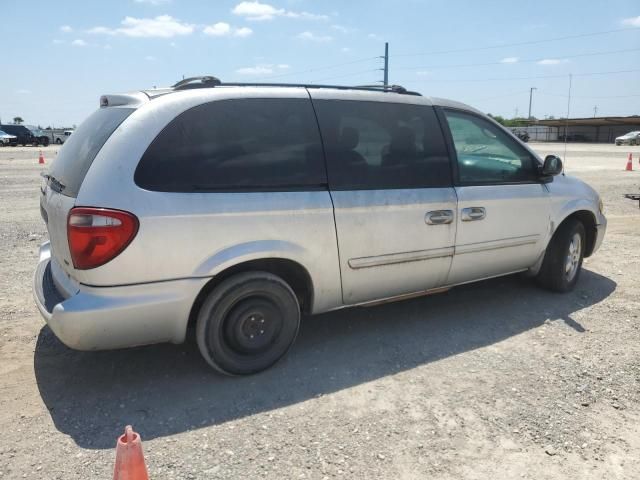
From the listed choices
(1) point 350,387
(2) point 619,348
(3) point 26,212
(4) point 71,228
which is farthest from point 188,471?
(3) point 26,212

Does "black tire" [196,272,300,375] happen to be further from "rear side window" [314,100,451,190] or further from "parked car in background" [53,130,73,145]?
"parked car in background" [53,130,73,145]

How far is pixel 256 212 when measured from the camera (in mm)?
3113

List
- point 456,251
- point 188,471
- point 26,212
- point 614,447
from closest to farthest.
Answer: point 188,471
point 614,447
point 456,251
point 26,212

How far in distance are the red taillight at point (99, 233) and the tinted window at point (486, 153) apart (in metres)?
2.58

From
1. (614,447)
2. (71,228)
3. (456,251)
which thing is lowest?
(614,447)

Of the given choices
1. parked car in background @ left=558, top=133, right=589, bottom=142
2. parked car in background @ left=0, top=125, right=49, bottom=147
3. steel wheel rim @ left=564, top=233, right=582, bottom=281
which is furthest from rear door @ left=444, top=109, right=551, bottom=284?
parked car in background @ left=558, top=133, right=589, bottom=142

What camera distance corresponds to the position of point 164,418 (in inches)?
113

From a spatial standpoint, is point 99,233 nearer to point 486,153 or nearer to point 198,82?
point 198,82

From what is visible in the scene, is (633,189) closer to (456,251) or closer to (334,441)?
(456,251)

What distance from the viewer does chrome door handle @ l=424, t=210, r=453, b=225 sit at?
12.5ft

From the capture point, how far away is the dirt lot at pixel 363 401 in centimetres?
254

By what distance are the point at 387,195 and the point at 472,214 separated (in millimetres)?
857

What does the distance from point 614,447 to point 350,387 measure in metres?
1.49

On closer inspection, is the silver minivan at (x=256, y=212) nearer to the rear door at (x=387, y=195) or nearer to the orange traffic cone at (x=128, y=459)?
the rear door at (x=387, y=195)
